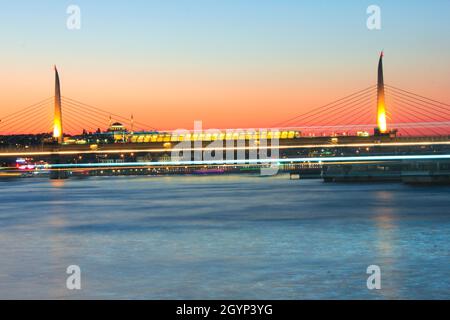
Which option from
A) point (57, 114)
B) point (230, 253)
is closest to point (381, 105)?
point (57, 114)

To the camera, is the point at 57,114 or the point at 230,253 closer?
the point at 230,253

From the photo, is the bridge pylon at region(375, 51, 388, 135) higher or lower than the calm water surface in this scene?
higher

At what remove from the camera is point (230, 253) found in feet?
46.4

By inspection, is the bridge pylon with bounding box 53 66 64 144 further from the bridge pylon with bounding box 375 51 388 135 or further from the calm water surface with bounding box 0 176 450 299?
the calm water surface with bounding box 0 176 450 299

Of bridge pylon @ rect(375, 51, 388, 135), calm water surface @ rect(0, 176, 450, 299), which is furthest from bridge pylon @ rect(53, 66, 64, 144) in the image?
calm water surface @ rect(0, 176, 450, 299)

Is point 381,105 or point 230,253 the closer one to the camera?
point 230,253

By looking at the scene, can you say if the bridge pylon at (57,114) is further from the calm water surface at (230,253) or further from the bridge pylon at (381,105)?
the calm water surface at (230,253)

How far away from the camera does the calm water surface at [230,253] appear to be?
10.4 metres

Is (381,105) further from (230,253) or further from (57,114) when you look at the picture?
(230,253)

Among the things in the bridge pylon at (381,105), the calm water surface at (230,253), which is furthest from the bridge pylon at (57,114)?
the calm water surface at (230,253)

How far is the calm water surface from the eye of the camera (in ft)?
34.1

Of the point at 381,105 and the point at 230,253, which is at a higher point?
the point at 381,105

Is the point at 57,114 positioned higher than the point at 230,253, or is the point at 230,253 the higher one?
the point at 57,114
